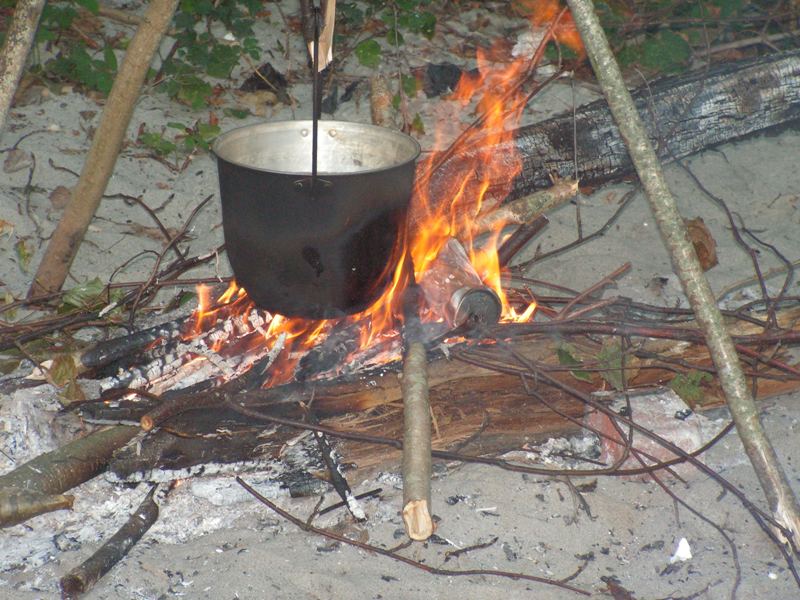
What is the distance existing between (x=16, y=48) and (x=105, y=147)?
0.47 meters

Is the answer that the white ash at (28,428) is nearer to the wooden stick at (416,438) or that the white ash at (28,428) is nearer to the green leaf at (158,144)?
the wooden stick at (416,438)

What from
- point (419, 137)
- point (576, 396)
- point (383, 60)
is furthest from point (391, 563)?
point (383, 60)

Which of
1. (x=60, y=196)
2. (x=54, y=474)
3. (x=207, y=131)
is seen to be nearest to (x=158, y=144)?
(x=207, y=131)

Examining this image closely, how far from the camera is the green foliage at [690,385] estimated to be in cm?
282

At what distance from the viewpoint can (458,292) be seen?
277 centimetres

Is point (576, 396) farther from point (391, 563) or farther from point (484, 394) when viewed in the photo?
point (391, 563)

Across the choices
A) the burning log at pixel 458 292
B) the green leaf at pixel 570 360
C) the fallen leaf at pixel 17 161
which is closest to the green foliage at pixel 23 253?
the fallen leaf at pixel 17 161

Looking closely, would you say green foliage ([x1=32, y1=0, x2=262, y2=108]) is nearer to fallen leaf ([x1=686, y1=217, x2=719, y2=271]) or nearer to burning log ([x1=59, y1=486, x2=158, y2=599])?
fallen leaf ([x1=686, y1=217, x2=719, y2=271])

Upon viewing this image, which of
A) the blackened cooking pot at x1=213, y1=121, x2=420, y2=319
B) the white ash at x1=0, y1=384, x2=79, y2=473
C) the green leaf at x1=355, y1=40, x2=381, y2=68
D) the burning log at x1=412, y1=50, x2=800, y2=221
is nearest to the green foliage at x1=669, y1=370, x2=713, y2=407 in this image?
the blackened cooking pot at x1=213, y1=121, x2=420, y2=319

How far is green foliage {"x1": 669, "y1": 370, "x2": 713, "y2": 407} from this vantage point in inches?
111

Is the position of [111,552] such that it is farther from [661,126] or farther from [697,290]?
[661,126]

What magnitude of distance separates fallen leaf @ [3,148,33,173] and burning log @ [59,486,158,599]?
2.40 metres

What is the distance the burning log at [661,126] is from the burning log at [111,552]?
203 centimetres

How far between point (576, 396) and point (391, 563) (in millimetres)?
790
